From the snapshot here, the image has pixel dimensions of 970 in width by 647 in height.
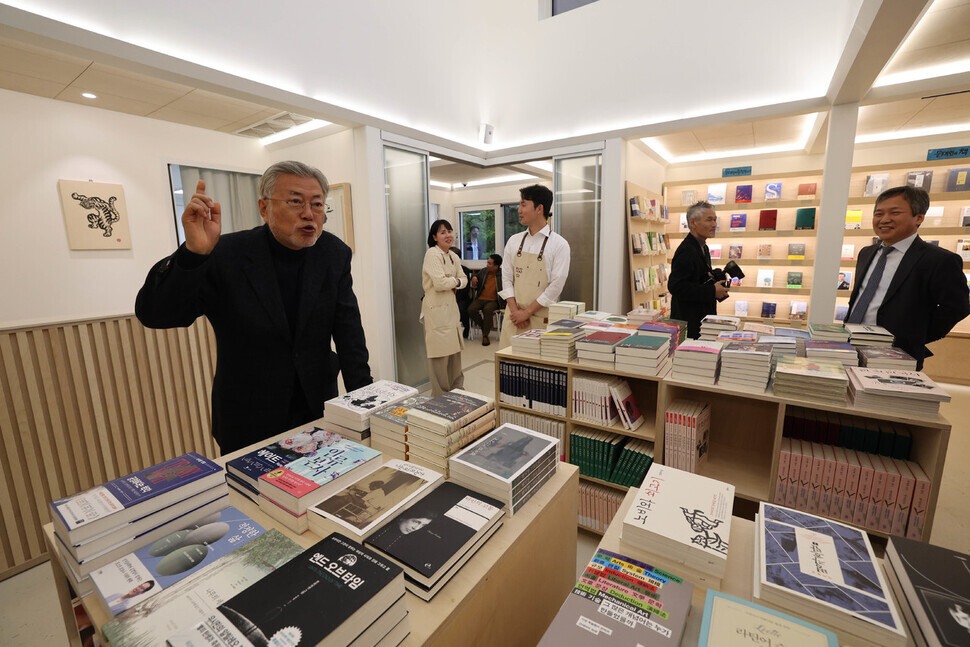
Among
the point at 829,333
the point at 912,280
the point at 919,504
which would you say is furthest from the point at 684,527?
the point at 912,280

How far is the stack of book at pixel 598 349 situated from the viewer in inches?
87.3

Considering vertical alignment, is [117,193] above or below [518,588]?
above

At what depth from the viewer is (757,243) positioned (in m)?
5.67

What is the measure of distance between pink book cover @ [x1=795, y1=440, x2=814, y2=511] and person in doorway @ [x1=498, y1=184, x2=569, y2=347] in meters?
1.97

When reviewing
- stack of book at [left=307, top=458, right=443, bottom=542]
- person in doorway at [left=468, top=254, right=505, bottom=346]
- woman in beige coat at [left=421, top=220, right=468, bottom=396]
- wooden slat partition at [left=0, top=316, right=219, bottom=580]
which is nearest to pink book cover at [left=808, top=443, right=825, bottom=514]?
stack of book at [left=307, top=458, right=443, bottom=542]

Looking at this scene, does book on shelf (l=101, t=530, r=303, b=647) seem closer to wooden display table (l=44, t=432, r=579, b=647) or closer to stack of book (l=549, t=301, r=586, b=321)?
wooden display table (l=44, t=432, r=579, b=647)

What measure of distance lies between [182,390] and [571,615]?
2.94 m

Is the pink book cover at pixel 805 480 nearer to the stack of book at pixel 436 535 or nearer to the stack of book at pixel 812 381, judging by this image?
the stack of book at pixel 812 381

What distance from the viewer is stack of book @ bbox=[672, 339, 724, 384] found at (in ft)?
6.55

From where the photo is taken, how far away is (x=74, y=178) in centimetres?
405

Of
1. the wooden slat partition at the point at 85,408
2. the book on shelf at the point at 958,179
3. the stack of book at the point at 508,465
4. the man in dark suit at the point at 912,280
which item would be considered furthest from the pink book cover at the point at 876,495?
the book on shelf at the point at 958,179

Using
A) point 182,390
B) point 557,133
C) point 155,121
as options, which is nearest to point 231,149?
point 155,121

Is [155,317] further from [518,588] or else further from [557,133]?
[557,133]

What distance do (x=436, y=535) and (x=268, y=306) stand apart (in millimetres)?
1105
